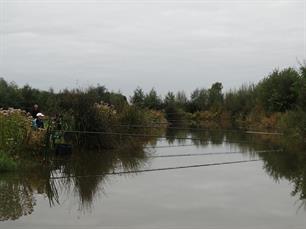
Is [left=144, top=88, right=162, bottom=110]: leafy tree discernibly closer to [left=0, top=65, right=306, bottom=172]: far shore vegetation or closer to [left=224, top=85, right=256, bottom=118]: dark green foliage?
[left=0, top=65, right=306, bottom=172]: far shore vegetation

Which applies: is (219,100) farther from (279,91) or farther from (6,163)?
(6,163)

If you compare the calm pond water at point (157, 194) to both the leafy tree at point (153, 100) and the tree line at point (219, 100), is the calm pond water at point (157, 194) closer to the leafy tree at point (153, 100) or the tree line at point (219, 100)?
the tree line at point (219, 100)

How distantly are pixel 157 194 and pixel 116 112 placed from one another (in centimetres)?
1155

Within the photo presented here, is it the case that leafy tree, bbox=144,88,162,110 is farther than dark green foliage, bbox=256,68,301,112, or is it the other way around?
leafy tree, bbox=144,88,162,110

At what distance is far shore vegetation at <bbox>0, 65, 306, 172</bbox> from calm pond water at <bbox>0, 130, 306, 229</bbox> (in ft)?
3.27

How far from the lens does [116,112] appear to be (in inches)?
798

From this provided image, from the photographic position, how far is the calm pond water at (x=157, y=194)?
704cm

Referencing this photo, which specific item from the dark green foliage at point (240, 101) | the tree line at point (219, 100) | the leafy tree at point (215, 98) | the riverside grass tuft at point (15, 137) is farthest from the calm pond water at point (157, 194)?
the leafy tree at point (215, 98)

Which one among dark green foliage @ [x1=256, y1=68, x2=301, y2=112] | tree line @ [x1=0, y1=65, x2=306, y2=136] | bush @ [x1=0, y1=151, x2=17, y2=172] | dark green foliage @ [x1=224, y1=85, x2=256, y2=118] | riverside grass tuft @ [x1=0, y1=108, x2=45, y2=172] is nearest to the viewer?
bush @ [x1=0, y1=151, x2=17, y2=172]

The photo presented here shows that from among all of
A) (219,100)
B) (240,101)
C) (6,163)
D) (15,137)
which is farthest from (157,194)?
(219,100)

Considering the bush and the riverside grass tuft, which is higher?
the riverside grass tuft

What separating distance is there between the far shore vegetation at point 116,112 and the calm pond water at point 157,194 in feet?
3.27

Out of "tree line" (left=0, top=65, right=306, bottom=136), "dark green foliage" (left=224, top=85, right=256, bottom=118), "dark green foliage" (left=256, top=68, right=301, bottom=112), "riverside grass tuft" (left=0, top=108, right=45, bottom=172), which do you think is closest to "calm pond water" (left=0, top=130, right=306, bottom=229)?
"riverside grass tuft" (left=0, top=108, right=45, bottom=172)

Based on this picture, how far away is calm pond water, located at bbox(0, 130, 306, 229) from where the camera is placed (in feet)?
23.1
